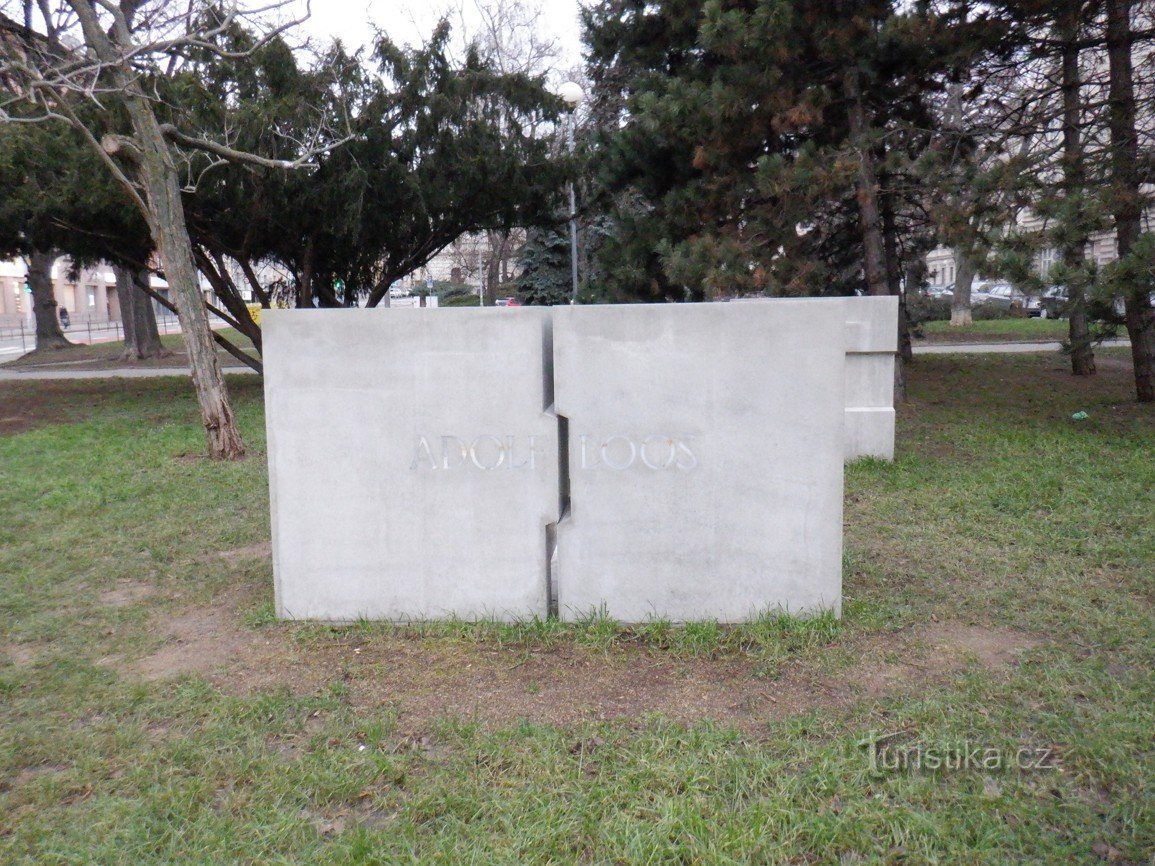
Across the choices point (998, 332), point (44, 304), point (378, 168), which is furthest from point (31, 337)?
point (998, 332)

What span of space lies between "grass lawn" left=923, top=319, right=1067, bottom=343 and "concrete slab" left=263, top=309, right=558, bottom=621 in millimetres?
20794

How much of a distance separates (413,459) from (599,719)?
1606 millimetres

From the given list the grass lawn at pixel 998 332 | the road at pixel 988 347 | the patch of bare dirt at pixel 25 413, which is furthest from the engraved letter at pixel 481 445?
the grass lawn at pixel 998 332

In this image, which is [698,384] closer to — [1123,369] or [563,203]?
[563,203]

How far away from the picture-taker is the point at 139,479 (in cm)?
894

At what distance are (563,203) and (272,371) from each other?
43.1 feet

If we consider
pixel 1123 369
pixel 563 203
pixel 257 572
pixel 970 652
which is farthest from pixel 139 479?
pixel 1123 369

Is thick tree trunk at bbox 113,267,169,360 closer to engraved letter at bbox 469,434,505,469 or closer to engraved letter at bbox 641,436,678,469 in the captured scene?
engraved letter at bbox 469,434,505,469

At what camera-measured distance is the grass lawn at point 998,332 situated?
24.1 m

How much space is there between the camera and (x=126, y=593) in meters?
5.51

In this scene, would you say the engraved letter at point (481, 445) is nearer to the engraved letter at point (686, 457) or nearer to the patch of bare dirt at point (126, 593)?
the engraved letter at point (686, 457)

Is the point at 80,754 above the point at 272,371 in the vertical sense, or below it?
below

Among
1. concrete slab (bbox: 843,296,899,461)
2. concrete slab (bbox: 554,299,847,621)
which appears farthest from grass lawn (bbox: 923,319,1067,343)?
concrete slab (bbox: 554,299,847,621)

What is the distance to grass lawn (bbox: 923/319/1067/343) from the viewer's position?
24109 millimetres
